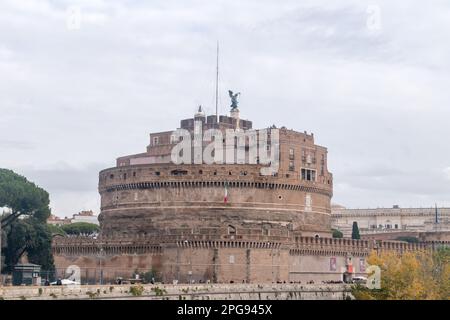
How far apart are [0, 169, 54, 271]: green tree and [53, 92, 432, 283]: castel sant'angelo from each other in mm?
5251

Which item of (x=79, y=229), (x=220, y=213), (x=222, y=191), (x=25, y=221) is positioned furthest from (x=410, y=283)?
(x=79, y=229)

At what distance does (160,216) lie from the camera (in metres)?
82.2

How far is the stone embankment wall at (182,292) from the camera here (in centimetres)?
4639

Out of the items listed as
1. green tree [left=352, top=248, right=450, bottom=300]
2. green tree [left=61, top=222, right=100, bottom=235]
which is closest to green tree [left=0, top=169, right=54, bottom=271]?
green tree [left=352, top=248, right=450, bottom=300]

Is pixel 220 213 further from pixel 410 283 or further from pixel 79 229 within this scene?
pixel 79 229

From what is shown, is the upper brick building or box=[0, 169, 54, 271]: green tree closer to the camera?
box=[0, 169, 54, 271]: green tree

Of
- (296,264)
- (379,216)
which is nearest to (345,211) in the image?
(379,216)

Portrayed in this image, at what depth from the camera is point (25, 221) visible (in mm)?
74625

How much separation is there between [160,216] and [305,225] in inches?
514

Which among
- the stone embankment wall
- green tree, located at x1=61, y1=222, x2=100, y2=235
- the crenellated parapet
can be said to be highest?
green tree, located at x1=61, y1=222, x2=100, y2=235

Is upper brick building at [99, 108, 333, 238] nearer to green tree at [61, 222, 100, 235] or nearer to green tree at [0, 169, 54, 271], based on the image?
green tree at [0, 169, 54, 271]

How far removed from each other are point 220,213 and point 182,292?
2388 centimetres

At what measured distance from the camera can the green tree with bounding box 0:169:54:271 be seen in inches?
2830

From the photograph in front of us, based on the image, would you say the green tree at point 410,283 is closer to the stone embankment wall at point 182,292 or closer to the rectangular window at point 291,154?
the stone embankment wall at point 182,292
